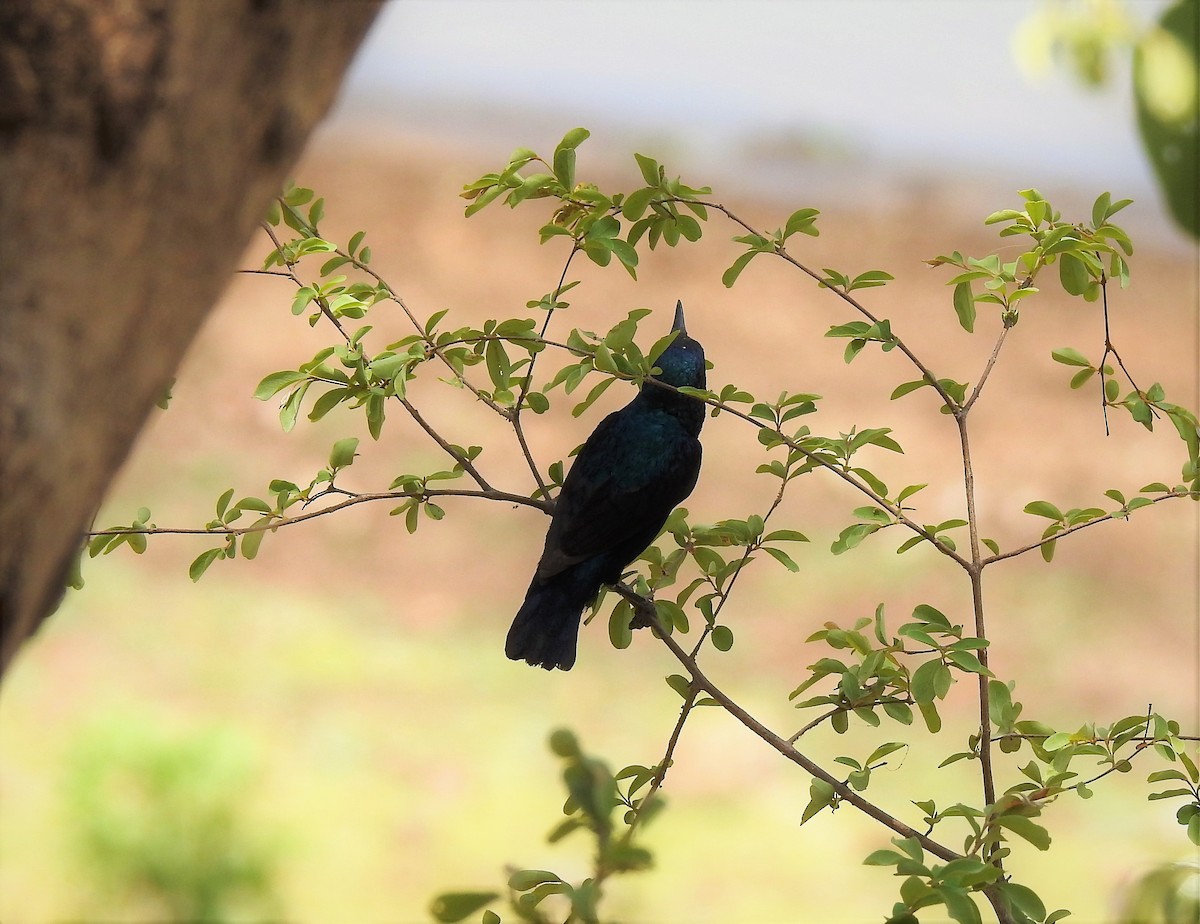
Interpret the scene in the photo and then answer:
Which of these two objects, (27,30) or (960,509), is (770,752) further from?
(27,30)

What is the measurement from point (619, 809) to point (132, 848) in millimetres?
1282

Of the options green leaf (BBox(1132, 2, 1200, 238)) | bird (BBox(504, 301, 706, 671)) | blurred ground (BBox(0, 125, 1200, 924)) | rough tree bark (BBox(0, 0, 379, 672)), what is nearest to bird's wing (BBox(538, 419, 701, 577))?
bird (BBox(504, 301, 706, 671))

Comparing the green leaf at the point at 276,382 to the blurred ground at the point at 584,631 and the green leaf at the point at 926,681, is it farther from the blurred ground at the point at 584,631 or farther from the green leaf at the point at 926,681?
the blurred ground at the point at 584,631

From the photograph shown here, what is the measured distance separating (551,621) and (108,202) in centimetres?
61

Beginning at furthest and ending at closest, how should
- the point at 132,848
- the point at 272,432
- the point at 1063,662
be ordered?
the point at 272,432 < the point at 1063,662 < the point at 132,848

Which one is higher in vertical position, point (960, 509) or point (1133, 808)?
point (960, 509)

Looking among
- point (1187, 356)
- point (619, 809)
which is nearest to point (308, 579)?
point (619, 809)

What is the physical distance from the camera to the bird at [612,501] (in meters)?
0.91

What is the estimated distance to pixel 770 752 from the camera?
2.22 m

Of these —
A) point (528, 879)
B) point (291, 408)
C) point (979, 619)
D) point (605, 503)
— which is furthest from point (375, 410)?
point (979, 619)

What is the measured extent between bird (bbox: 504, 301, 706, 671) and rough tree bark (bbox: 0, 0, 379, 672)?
501mm

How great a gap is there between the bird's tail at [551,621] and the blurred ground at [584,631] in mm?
910

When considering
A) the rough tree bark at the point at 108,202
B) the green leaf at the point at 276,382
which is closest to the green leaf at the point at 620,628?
the green leaf at the point at 276,382

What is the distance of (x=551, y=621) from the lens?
0.96 m
